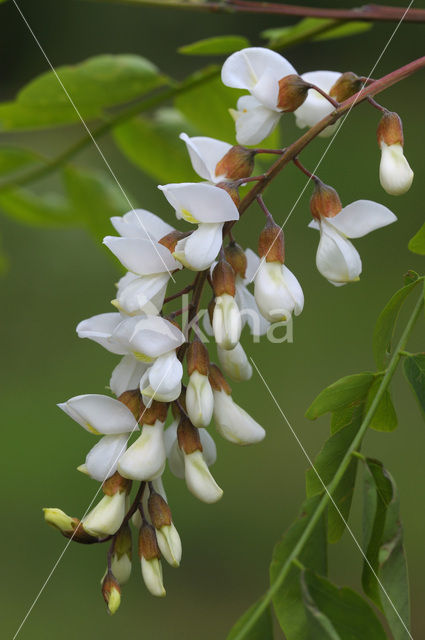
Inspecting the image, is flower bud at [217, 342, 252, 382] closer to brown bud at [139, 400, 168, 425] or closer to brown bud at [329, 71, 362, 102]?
brown bud at [139, 400, 168, 425]

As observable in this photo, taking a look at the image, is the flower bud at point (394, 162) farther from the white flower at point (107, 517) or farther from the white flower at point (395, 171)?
the white flower at point (107, 517)

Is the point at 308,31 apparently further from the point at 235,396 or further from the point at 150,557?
the point at 235,396

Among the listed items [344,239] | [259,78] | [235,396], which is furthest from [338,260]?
[235,396]

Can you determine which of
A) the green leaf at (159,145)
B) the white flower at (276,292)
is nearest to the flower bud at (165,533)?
the white flower at (276,292)

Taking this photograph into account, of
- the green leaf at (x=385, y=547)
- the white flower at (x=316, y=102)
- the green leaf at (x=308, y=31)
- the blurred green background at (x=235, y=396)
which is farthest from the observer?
the blurred green background at (x=235, y=396)

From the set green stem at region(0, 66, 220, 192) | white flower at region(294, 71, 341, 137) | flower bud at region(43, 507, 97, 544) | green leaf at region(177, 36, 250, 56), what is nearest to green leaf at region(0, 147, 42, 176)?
green stem at region(0, 66, 220, 192)

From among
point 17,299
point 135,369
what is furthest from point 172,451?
point 17,299

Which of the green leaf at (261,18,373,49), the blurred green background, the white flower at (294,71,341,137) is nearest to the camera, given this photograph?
the white flower at (294,71,341,137)
